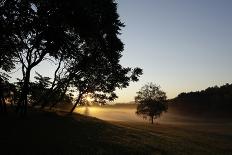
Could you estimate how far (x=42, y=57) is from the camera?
29172 mm

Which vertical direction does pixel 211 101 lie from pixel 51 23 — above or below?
above

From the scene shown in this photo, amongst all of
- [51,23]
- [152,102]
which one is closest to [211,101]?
[152,102]

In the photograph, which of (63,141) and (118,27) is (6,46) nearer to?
(63,141)

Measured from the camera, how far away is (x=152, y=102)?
8581 centimetres

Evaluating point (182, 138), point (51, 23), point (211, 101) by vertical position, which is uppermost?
point (211, 101)

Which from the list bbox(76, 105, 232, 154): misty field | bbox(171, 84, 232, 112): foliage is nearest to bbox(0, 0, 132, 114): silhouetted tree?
bbox(76, 105, 232, 154): misty field

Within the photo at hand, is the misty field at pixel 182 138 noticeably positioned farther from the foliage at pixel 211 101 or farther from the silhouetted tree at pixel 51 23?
the foliage at pixel 211 101

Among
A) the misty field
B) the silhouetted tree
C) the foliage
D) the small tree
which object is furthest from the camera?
the foliage

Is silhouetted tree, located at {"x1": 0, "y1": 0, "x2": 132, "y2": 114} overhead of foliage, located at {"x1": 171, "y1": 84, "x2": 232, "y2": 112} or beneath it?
beneath

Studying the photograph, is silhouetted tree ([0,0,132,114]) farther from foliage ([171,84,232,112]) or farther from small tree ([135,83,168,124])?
foliage ([171,84,232,112])

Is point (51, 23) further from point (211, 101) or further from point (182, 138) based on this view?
point (211, 101)

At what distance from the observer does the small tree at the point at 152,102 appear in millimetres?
85875

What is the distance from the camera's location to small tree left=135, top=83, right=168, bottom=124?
85.9m

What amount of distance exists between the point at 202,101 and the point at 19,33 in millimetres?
176231
